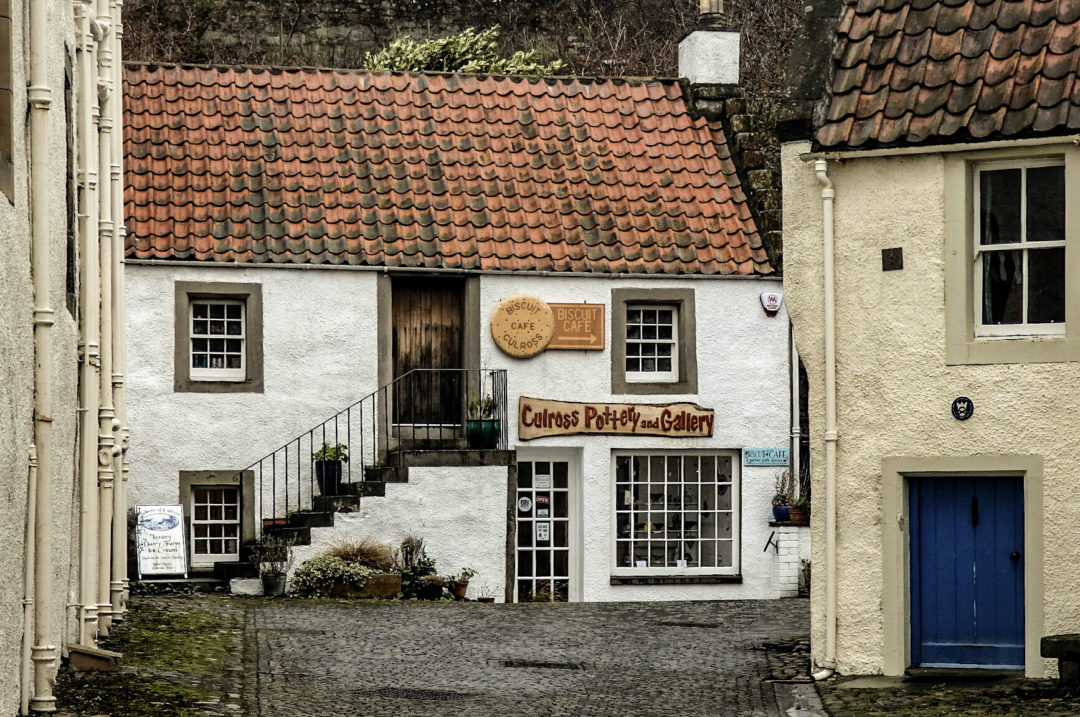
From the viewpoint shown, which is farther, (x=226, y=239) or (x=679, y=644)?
(x=226, y=239)

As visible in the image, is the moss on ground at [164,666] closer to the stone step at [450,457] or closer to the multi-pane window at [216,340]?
the stone step at [450,457]

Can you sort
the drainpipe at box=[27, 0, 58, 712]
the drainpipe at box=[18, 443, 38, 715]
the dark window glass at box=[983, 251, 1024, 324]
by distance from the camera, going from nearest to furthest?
the drainpipe at box=[18, 443, 38, 715]
the drainpipe at box=[27, 0, 58, 712]
the dark window glass at box=[983, 251, 1024, 324]

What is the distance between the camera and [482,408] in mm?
23062

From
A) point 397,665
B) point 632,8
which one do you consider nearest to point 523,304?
point 397,665

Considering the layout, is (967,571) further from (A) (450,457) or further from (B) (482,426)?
(B) (482,426)

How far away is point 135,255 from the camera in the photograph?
22266 mm

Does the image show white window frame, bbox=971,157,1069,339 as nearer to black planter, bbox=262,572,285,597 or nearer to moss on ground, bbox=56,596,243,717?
moss on ground, bbox=56,596,243,717

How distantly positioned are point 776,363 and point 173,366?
7.66m

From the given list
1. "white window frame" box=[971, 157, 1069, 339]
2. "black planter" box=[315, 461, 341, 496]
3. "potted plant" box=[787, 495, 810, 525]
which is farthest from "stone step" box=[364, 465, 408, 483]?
"white window frame" box=[971, 157, 1069, 339]

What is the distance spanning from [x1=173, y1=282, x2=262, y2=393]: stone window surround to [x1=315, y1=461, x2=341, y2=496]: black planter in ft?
4.15

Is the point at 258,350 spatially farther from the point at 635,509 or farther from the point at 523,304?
the point at 635,509

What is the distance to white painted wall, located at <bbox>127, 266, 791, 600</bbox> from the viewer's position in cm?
2239

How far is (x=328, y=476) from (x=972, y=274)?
32.9ft

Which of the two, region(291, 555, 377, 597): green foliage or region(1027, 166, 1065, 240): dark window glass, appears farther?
region(291, 555, 377, 597): green foliage
